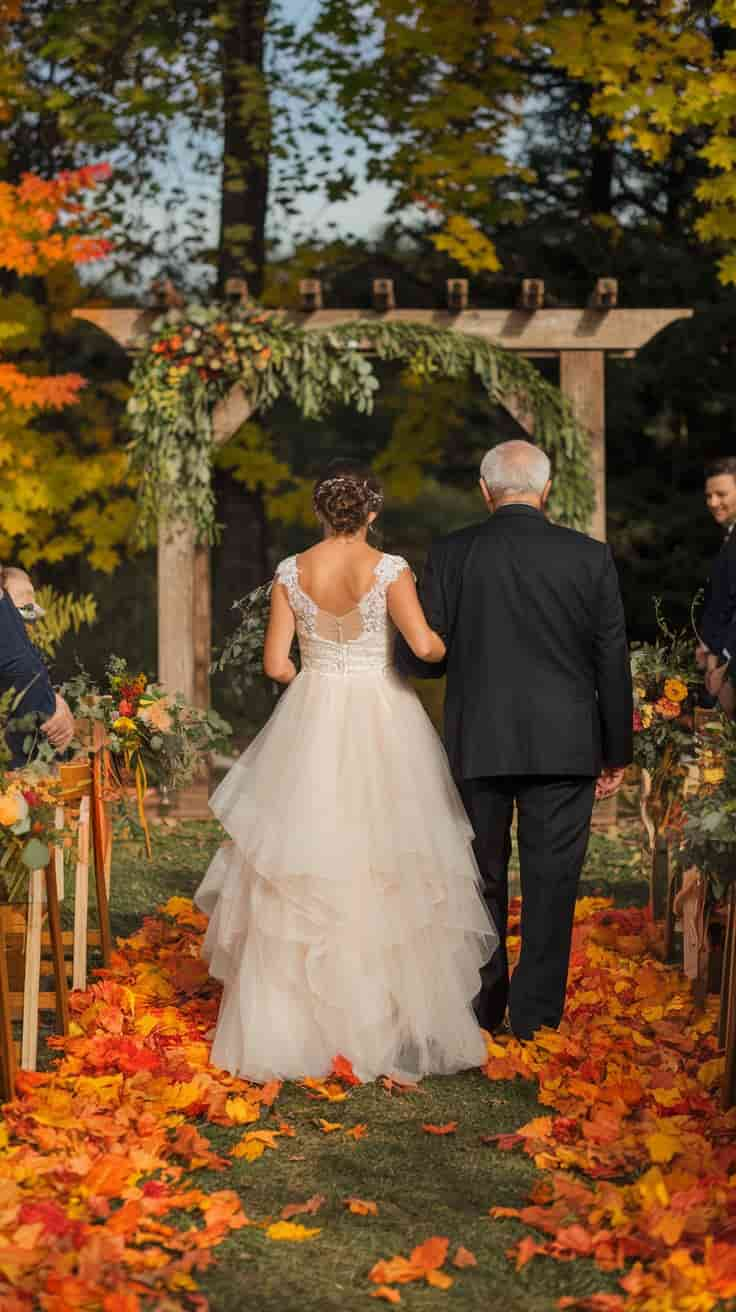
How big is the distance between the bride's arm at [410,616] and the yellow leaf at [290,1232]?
1.85 meters

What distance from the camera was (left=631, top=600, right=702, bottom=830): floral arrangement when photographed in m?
6.25

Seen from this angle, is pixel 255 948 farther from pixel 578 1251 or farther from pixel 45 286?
pixel 45 286

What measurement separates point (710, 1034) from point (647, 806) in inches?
59.2

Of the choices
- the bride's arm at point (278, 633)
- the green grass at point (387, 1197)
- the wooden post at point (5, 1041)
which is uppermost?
the bride's arm at point (278, 633)

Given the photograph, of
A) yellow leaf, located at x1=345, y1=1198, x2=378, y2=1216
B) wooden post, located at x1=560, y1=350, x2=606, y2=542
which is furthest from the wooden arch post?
yellow leaf, located at x1=345, y1=1198, x2=378, y2=1216

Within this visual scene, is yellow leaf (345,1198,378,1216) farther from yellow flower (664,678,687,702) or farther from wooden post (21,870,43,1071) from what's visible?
yellow flower (664,678,687,702)

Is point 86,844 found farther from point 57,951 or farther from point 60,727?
point 57,951

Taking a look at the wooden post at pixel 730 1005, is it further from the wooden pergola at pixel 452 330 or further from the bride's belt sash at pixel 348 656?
the wooden pergola at pixel 452 330

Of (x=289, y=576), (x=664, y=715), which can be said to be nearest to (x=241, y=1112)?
(x=289, y=576)

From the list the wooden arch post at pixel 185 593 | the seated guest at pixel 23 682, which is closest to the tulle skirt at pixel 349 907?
the seated guest at pixel 23 682

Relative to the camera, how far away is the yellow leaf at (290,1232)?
360 centimetres

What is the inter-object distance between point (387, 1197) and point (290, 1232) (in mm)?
343

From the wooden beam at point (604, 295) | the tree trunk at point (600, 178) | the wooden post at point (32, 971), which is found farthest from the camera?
the tree trunk at point (600, 178)

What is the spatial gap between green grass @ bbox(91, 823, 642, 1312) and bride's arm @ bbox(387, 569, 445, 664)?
4.31ft
